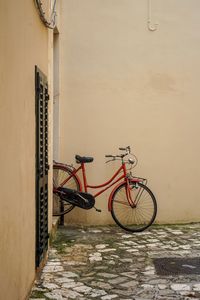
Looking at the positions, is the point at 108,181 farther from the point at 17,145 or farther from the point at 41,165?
the point at 17,145

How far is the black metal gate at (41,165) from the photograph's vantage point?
5.30 meters

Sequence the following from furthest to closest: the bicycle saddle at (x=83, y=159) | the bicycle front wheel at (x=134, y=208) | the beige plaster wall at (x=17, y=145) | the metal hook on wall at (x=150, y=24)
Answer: the metal hook on wall at (x=150, y=24) < the bicycle front wheel at (x=134, y=208) < the bicycle saddle at (x=83, y=159) < the beige plaster wall at (x=17, y=145)

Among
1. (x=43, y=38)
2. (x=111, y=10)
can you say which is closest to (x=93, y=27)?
(x=111, y=10)

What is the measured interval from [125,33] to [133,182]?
258 cm

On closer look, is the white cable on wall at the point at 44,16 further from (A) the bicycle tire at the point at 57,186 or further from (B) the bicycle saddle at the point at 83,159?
(A) the bicycle tire at the point at 57,186

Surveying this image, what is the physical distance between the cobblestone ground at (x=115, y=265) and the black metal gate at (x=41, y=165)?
1.35 ft

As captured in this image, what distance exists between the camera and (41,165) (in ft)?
18.2

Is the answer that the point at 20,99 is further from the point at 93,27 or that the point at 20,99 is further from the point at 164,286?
the point at 93,27

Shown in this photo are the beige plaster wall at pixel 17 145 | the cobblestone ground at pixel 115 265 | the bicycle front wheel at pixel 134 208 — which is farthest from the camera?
the bicycle front wheel at pixel 134 208

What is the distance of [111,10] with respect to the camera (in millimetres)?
8492

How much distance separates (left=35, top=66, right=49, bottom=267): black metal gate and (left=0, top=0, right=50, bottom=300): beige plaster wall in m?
0.21

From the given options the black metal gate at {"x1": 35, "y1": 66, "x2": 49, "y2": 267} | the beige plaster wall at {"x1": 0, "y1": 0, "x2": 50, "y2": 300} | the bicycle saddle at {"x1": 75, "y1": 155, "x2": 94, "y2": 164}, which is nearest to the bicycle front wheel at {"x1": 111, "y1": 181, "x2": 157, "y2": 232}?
the bicycle saddle at {"x1": 75, "y1": 155, "x2": 94, "y2": 164}

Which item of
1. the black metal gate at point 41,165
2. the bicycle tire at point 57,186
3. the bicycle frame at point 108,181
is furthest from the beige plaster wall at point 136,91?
the black metal gate at point 41,165

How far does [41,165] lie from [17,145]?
1469 mm
